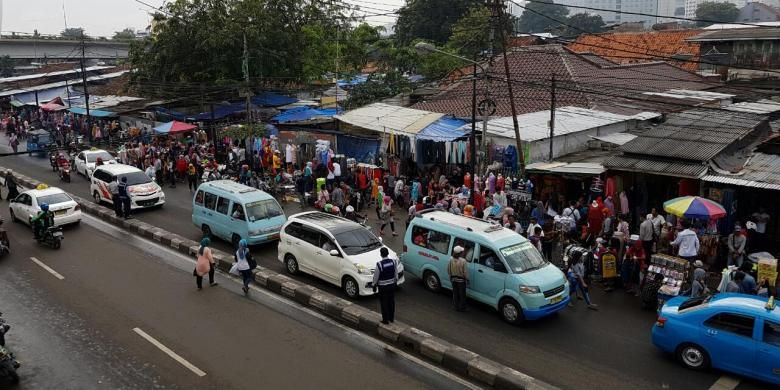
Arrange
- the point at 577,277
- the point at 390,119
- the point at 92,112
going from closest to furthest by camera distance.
Result: the point at 577,277 < the point at 390,119 < the point at 92,112

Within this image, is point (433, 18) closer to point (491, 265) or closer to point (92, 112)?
point (92, 112)

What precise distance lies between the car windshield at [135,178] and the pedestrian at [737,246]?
19.4 m

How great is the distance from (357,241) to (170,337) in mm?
4588

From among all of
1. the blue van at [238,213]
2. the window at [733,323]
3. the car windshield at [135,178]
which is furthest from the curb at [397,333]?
the car windshield at [135,178]

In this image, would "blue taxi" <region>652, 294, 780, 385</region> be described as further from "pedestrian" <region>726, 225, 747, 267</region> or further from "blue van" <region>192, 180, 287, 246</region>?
"blue van" <region>192, 180, 287, 246</region>

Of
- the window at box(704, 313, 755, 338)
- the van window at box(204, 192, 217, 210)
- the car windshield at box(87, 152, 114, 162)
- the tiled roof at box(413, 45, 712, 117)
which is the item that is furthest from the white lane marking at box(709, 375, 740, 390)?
the car windshield at box(87, 152, 114, 162)

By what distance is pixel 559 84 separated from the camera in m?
28.5

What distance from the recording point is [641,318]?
12188 millimetres

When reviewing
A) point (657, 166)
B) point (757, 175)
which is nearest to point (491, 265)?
point (657, 166)

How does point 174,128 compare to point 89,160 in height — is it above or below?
above

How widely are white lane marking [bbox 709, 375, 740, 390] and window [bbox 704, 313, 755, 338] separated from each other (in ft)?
2.63

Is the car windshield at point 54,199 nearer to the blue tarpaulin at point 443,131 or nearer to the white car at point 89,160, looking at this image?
the white car at point 89,160

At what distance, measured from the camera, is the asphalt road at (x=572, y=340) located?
31.7 ft

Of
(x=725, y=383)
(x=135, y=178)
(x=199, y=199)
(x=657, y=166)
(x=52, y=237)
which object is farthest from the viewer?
(x=135, y=178)
